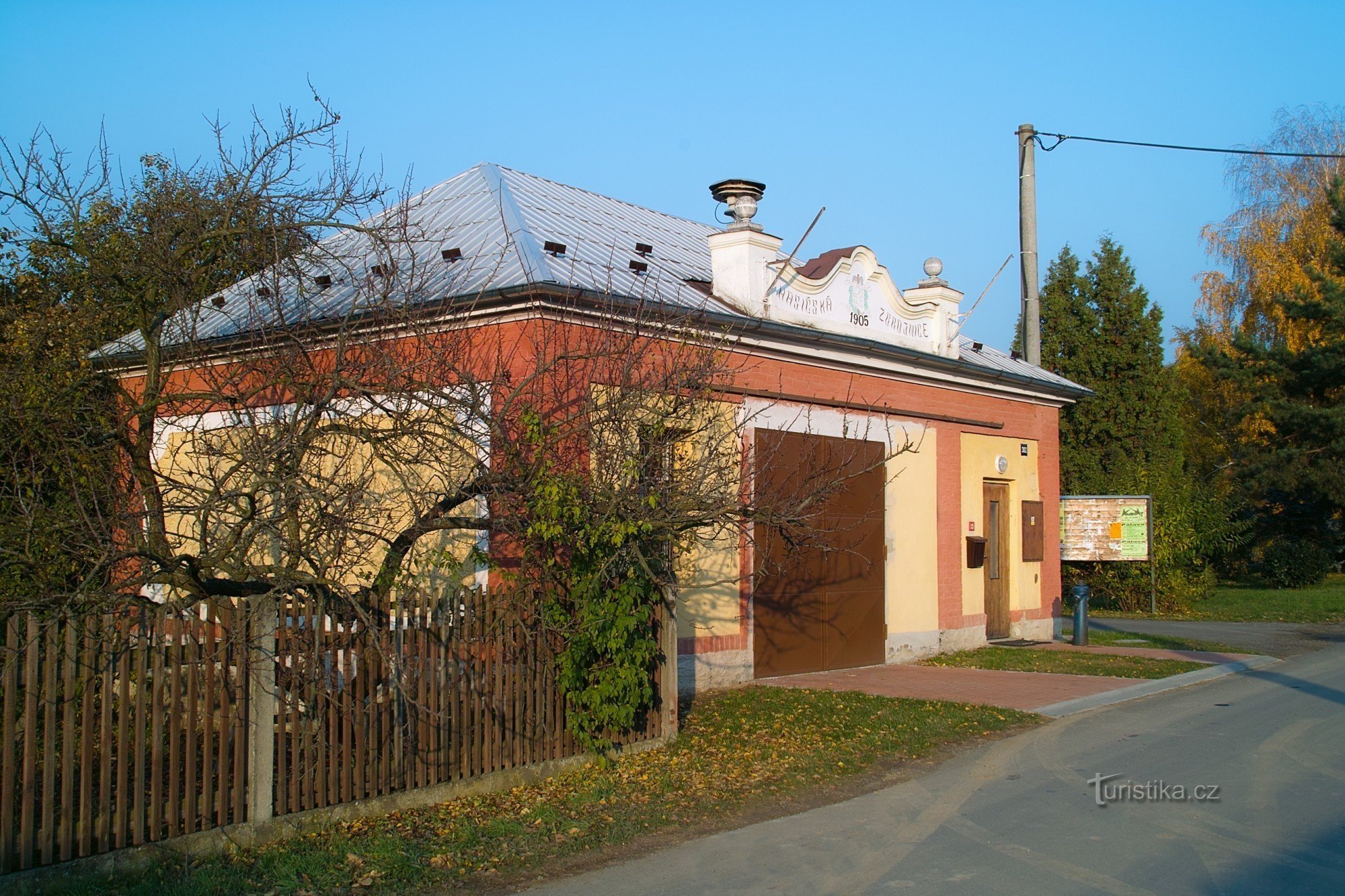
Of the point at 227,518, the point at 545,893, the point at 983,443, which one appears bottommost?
the point at 545,893

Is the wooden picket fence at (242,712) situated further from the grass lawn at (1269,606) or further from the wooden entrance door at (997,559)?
the grass lawn at (1269,606)

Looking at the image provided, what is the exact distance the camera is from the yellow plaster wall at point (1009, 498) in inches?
683

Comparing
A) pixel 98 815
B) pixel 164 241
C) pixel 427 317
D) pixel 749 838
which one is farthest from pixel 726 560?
pixel 98 815

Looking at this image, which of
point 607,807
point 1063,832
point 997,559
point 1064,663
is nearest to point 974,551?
point 997,559

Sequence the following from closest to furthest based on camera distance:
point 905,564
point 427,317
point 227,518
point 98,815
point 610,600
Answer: point 98,815, point 610,600, point 427,317, point 227,518, point 905,564

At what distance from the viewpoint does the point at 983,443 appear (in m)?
17.8

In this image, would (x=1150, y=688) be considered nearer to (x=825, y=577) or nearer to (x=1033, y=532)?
(x=825, y=577)

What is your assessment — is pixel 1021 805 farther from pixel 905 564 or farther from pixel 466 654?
pixel 905 564

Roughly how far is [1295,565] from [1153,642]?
16568mm

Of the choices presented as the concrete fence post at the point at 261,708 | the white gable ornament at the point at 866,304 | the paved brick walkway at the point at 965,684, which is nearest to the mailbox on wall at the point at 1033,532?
the white gable ornament at the point at 866,304

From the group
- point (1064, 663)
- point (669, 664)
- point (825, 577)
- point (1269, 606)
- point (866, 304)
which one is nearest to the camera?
point (669, 664)

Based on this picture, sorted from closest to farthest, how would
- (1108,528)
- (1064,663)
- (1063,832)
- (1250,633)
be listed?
(1063,832), (1064,663), (1250,633), (1108,528)

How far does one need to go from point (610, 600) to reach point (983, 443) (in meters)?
10.7

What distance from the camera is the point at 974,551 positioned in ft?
56.5
